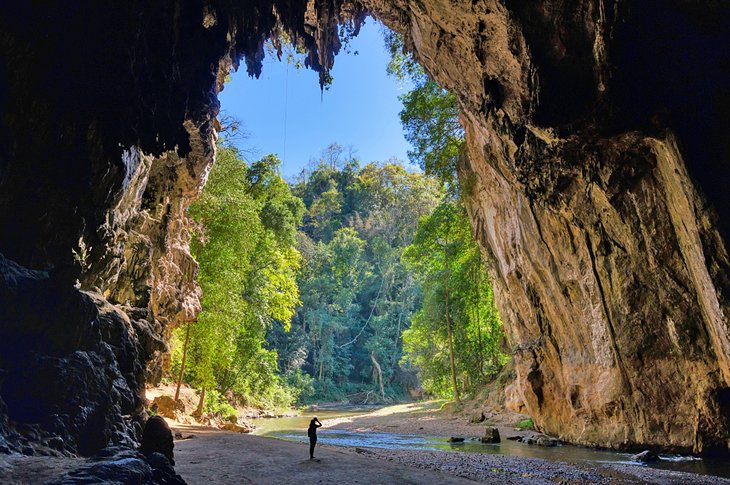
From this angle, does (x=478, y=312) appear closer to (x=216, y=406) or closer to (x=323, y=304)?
(x=216, y=406)

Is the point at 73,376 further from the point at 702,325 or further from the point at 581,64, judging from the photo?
the point at 702,325

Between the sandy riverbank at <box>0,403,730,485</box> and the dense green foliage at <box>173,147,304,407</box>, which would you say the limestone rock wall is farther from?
the dense green foliage at <box>173,147,304,407</box>

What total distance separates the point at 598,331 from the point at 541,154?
616 cm

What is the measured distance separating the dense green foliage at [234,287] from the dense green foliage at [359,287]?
17.6 m

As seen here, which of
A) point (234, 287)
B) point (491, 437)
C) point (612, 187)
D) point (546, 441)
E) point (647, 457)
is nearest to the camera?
Answer: point (647, 457)

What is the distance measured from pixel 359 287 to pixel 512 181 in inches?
1648

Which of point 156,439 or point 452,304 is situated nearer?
point 156,439

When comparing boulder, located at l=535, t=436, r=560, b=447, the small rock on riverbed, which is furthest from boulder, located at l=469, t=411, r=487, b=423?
boulder, located at l=535, t=436, r=560, b=447

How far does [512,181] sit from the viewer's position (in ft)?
50.1

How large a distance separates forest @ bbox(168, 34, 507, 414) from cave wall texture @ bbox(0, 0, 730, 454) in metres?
6.47

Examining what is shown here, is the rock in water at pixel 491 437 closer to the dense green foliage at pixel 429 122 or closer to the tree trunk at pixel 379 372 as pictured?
the dense green foliage at pixel 429 122

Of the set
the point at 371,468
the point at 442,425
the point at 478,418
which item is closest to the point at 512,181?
the point at 371,468

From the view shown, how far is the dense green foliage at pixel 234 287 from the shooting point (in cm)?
2084

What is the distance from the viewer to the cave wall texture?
26.5 feet
